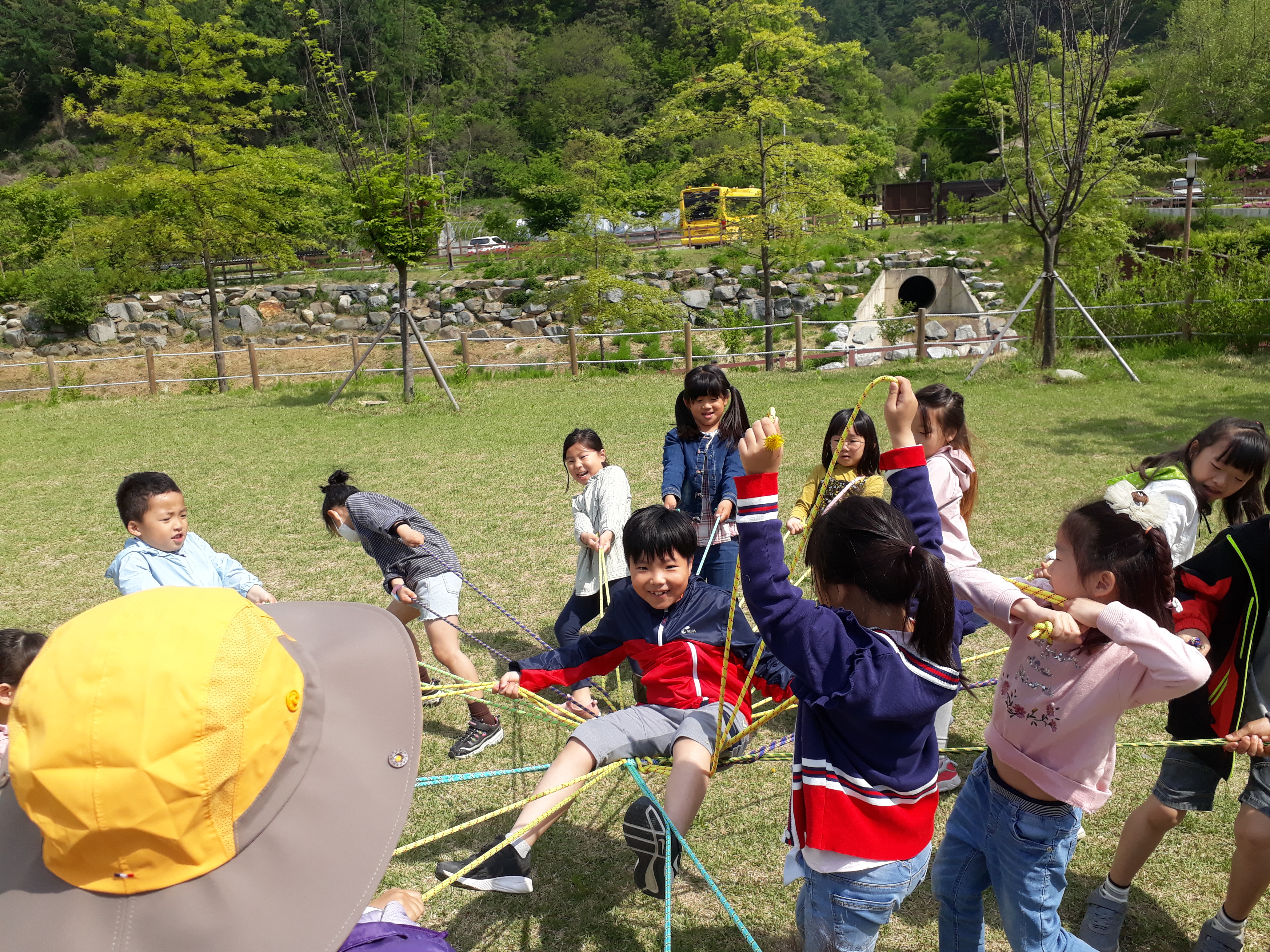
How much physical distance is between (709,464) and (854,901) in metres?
2.59

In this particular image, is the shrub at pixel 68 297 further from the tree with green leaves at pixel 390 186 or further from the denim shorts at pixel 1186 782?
the denim shorts at pixel 1186 782

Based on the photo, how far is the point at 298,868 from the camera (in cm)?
119

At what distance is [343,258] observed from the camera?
31516mm

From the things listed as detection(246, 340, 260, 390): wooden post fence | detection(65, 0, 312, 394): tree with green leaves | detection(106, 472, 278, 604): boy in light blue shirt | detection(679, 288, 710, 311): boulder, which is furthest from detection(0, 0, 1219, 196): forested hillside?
detection(106, 472, 278, 604): boy in light blue shirt

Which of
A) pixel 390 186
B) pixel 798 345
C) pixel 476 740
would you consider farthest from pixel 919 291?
pixel 476 740

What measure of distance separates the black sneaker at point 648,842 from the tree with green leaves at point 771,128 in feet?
45.8

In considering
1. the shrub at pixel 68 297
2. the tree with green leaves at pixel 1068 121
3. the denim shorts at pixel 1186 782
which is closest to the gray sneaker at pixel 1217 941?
the denim shorts at pixel 1186 782

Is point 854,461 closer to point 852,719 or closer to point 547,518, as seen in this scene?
point 852,719

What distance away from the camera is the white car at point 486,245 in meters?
32.2

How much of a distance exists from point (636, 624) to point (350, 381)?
42.8 ft

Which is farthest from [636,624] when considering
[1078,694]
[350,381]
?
[350,381]

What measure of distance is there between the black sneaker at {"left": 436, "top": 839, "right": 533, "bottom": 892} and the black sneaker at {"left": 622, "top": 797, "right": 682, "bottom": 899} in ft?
1.05

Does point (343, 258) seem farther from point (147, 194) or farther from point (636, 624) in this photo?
point (636, 624)

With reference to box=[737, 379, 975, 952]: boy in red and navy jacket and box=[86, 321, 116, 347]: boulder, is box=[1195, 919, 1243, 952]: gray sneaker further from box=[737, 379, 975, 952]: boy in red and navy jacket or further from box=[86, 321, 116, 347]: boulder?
box=[86, 321, 116, 347]: boulder
